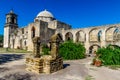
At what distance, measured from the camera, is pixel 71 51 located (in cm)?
2059

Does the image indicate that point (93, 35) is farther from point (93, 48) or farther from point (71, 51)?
point (71, 51)

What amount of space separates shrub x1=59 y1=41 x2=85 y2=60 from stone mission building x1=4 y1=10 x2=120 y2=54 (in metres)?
11.3

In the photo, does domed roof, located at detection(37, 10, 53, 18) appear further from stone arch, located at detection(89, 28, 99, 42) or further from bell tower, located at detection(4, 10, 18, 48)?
stone arch, located at detection(89, 28, 99, 42)

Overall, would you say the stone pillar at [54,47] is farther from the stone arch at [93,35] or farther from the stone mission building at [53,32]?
the stone arch at [93,35]

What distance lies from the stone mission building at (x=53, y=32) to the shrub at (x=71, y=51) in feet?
37.1

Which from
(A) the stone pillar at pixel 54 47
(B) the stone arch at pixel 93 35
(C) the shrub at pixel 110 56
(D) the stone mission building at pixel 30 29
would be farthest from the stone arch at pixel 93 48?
→ (A) the stone pillar at pixel 54 47

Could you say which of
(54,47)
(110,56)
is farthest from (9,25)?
(54,47)

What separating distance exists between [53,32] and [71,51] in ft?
56.9

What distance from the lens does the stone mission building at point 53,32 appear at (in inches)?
1277

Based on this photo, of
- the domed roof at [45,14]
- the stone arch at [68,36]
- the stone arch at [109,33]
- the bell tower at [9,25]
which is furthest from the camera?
the bell tower at [9,25]

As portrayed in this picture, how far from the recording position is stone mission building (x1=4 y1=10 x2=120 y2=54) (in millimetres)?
32438

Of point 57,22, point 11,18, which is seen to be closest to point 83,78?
point 57,22

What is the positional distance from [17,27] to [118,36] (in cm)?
2758

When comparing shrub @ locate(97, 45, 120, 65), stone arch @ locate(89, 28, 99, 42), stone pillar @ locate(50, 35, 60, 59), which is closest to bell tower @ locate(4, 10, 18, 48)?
stone arch @ locate(89, 28, 99, 42)
